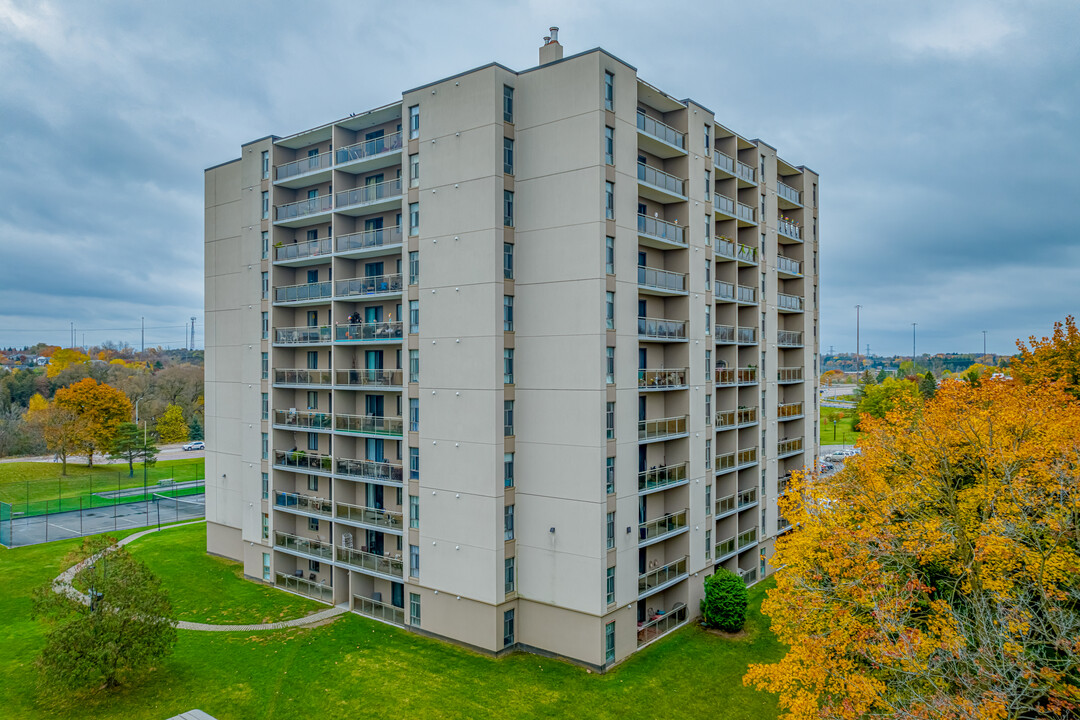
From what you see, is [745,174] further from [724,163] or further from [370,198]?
→ [370,198]

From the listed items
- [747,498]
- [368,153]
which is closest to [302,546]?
[368,153]

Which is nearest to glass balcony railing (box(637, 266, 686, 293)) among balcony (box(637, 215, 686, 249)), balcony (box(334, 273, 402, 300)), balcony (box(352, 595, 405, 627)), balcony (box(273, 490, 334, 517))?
balcony (box(637, 215, 686, 249))

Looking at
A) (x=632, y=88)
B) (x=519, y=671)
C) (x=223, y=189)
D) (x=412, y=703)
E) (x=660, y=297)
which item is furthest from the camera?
(x=223, y=189)

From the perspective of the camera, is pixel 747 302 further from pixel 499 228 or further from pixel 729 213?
pixel 499 228

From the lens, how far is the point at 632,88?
22.9 metres

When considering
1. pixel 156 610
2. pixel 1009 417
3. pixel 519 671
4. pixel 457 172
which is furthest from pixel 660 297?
pixel 156 610

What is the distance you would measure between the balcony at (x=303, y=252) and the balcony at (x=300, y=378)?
17.2 ft

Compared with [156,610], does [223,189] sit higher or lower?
higher

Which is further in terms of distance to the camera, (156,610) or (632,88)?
(632,88)

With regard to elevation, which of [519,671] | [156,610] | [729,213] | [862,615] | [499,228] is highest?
[729,213]

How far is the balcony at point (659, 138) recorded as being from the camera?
2431cm

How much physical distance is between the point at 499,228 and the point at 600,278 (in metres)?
4.27

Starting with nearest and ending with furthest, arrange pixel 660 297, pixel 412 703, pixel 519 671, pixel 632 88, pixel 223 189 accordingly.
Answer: pixel 412 703
pixel 519 671
pixel 632 88
pixel 660 297
pixel 223 189

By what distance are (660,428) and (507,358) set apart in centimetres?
728
